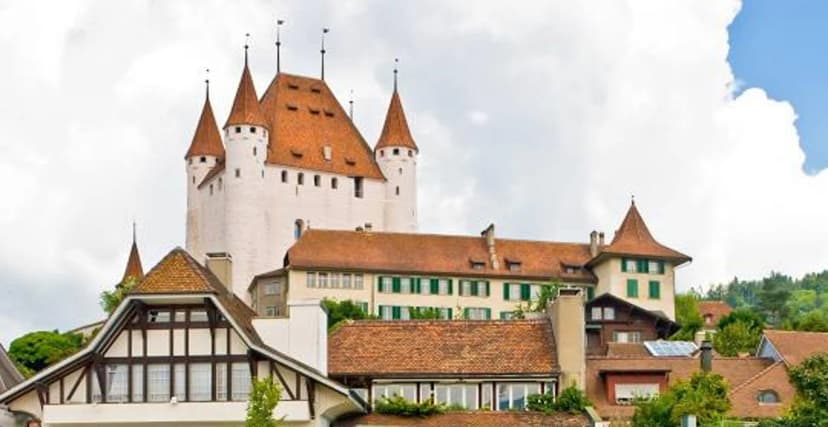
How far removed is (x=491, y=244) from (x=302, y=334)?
230 feet

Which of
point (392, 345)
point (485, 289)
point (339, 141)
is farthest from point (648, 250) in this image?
point (392, 345)

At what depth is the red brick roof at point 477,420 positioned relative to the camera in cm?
5538

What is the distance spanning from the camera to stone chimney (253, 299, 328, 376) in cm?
5544

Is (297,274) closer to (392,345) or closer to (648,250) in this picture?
(648,250)

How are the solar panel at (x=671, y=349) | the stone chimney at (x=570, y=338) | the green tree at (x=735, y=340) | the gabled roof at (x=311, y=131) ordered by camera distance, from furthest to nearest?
the gabled roof at (x=311, y=131)
the green tree at (x=735, y=340)
the solar panel at (x=671, y=349)
the stone chimney at (x=570, y=338)

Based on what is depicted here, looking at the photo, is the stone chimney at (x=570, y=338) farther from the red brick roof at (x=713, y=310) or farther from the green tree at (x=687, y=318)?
the red brick roof at (x=713, y=310)

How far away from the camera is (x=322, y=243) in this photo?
121m

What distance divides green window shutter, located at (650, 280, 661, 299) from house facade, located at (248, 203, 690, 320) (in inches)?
2.7

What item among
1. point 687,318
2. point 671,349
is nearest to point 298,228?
point 687,318

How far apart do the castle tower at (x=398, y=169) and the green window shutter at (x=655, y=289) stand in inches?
967

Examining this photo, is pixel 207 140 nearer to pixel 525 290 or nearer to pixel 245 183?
pixel 245 183

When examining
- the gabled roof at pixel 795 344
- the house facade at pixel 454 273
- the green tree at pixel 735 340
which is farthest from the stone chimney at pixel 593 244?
the gabled roof at pixel 795 344

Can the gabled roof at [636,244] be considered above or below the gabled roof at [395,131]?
below

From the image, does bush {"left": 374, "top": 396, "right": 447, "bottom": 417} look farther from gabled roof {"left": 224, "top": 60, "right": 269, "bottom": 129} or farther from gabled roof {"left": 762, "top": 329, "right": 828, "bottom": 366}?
gabled roof {"left": 224, "top": 60, "right": 269, "bottom": 129}
